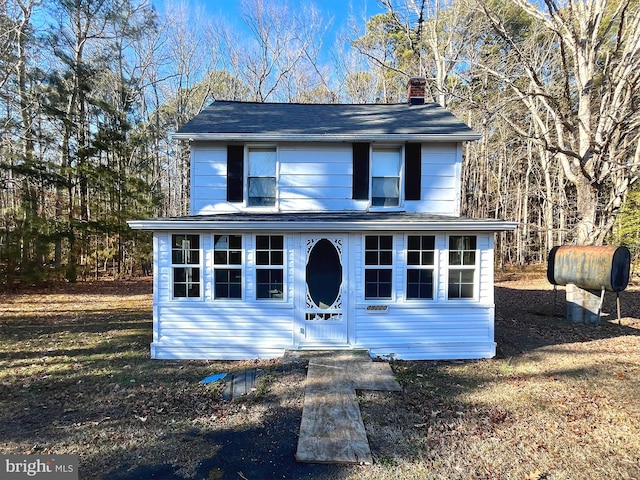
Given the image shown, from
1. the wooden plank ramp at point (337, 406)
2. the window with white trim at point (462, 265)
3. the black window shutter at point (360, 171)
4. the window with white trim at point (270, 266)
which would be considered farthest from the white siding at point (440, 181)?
the wooden plank ramp at point (337, 406)

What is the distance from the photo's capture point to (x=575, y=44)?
372 inches

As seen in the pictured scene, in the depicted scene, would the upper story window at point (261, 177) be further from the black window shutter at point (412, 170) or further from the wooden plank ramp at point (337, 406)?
the wooden plank ramp at point (337, 406)

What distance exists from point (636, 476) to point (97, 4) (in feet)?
79.5

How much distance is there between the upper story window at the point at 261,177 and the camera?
8430mm

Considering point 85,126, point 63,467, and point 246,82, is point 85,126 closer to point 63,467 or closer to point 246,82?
point 246,82

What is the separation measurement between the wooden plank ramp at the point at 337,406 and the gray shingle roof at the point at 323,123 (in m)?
5.08

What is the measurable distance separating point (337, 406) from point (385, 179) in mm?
5455

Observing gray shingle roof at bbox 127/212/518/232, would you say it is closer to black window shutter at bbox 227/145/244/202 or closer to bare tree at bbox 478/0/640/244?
black window shutter at bbox 227/145/244/202

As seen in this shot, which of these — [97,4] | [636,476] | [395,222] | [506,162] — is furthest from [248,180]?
[506,162]

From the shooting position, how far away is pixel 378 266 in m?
7.00

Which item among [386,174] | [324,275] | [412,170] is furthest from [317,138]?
[324,275]

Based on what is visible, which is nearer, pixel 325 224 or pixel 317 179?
pixel 325 224

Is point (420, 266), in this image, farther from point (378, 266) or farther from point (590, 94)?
point (590, 94)

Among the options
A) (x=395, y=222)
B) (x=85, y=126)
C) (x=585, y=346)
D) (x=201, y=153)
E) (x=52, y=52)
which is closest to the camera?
(x=395, y=222)
